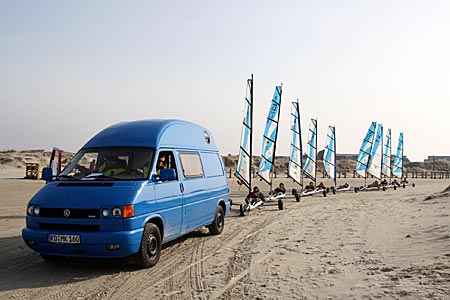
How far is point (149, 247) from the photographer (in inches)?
289

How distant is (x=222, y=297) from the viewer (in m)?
5.76

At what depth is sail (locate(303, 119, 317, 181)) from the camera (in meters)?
29.4

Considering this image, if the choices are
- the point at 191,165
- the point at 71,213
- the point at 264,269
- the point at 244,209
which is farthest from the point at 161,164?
the point at 244,209

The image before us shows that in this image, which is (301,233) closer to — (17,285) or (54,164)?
(17,285)

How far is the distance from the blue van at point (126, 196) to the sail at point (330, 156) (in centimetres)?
2353

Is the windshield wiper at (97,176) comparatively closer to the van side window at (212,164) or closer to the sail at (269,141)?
the van side window at (212,164)

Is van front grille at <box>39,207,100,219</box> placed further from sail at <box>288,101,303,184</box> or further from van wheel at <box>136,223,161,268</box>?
sail at <box>288,101,303,184</box>

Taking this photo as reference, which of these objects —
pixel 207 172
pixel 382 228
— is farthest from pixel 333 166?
pixel 207 172

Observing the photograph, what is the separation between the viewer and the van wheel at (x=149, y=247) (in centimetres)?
711

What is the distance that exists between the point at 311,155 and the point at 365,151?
7.93 m

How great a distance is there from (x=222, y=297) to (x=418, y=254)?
3756 millimetres

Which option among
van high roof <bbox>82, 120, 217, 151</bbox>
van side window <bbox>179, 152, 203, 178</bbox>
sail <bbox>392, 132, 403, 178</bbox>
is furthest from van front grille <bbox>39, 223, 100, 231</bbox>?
sail <bbox>392, 132, 403, 178</bbox>

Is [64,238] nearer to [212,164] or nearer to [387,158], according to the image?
[212,164]

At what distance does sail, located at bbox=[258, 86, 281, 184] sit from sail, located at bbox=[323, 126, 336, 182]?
11.7 m
